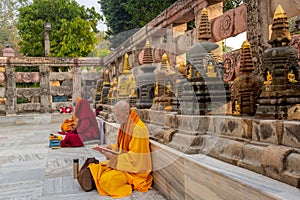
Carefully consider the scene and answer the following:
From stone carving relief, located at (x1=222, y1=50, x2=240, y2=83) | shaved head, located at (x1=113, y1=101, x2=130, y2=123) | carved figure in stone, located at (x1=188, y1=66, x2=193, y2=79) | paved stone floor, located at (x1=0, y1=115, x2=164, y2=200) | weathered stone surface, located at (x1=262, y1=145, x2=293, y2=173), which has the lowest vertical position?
paved stone floor, located at (x1=0, y1=115, x2=164, y2=200)

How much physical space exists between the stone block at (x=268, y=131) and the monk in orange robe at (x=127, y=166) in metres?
1.70

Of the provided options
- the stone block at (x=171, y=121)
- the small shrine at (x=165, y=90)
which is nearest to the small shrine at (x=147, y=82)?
the small shrine at (x=165, y=90)

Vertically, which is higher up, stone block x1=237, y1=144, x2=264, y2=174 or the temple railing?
the temple railing

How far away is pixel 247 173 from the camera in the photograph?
2453mm

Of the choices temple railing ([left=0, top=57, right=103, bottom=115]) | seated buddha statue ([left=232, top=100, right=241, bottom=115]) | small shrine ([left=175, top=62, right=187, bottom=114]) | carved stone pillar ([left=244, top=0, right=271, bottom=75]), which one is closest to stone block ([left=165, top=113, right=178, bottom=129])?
small shrine ([left=175, top=62, right=187, bottom=114])

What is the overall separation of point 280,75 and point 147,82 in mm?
3231

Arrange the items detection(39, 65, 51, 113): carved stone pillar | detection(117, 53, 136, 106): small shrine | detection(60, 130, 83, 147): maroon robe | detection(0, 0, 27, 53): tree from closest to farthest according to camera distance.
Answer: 1. detection(117, 53, 136, 106): small shrine
2. detection(60, 130, 83, 147): maroon robe
3. detection(39, 65, 51, 113): carved stone pillar
4. detection(0, 0, 27, 53): tree

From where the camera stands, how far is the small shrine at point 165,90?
14.5 ft

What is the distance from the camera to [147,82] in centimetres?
556

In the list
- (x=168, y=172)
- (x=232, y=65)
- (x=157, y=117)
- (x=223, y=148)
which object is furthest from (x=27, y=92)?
(x=223, y=148)

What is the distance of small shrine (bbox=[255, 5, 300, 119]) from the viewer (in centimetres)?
248

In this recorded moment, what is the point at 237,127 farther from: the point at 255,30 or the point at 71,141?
the point at 71,141

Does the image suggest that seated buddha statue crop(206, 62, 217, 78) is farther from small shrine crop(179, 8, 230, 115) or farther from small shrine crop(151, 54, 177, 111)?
small shrine crop(151, 54, 177, 111)

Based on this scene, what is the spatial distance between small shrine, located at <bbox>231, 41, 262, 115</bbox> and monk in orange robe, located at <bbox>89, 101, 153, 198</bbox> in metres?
1.43
